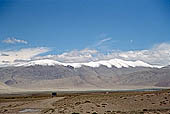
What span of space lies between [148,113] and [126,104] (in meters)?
9.35

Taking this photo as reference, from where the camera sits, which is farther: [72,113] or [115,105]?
[115,105]

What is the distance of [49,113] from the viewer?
3894 centimetres

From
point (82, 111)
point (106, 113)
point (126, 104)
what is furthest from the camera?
point (126, 104)

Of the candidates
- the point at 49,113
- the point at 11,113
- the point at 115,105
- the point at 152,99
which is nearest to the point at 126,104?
the point at 115,105

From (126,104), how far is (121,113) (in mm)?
8088

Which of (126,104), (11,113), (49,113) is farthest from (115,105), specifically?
(11,113)

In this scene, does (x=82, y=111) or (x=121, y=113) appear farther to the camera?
(x=82, y=111)

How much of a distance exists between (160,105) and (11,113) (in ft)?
74.8

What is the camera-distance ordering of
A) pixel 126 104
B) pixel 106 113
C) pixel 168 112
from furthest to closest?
pixel 126 104 → pixel 106 113 → pixel 168 112

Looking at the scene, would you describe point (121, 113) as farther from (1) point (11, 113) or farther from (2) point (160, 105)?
(1) point (11, 113)

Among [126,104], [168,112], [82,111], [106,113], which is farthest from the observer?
[126,104]

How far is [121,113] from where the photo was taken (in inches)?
1353

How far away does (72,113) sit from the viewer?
3719 cm

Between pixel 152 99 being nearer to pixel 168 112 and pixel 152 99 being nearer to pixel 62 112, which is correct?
pixel 168 112
